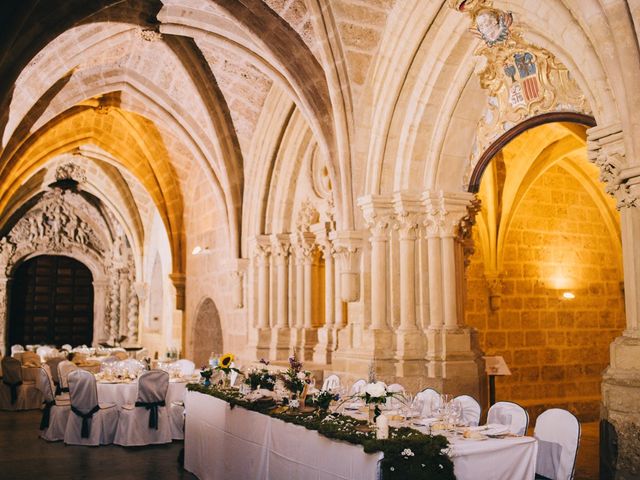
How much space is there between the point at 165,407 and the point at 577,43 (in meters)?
5.78

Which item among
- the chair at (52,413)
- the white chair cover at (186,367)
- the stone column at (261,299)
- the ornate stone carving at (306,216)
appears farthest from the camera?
the stone column at (261,299)

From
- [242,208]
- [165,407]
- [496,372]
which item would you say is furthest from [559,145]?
[165,407]

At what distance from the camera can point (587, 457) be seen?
23.1ft

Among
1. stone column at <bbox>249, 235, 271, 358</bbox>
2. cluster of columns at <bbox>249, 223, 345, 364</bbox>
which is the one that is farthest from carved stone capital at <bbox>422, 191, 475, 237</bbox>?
stone column at <bbox>249, 235, 271, 358</bbox>

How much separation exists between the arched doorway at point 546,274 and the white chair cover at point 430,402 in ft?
15.3

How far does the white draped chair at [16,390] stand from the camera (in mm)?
10922

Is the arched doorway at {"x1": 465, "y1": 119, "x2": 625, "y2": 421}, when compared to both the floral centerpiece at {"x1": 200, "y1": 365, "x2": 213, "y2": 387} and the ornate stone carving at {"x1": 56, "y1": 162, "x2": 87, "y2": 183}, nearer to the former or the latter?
the floral centerpiece at {"x1": 200, "y1": 365, "x2": 213, "y2": 387}

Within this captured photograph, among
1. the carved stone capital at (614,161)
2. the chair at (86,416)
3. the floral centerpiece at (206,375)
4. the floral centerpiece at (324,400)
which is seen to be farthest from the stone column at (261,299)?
the carved stone capital at (614,161)

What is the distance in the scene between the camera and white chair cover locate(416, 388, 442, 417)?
4831mm

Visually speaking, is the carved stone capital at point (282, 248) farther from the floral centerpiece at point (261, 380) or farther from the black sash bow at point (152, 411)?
the floral centerpiece at point (261, 380)

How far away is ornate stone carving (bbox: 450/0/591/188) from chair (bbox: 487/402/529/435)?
2.68 m

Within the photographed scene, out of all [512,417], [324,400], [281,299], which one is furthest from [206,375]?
[281,299]

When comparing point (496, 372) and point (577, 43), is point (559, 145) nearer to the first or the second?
point (496, 372)

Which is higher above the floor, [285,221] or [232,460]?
[285,221]
